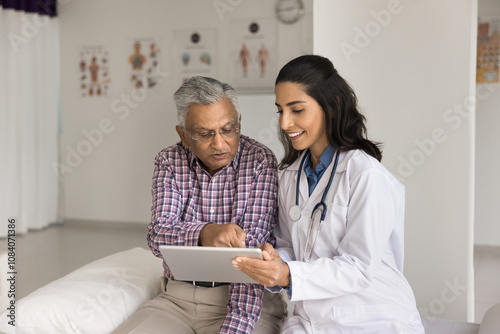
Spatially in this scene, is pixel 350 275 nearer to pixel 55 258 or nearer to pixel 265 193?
pixel 265 193

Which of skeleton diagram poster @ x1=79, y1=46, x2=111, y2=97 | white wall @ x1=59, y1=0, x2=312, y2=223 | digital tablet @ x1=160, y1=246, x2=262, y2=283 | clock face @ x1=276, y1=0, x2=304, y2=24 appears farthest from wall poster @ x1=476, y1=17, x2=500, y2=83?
digital tablet @ x1=160, y1=246, x2=262, y2=283

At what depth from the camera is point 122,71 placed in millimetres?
6043

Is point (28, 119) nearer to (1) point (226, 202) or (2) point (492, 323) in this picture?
(1) point (226, 202)

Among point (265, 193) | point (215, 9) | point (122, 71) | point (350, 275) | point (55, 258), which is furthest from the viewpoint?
point (122, 71)

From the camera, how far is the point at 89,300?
216 cm

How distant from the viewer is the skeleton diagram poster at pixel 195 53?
5625 millimetres

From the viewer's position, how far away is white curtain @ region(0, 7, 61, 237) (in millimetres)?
5555

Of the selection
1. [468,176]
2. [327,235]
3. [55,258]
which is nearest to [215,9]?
[55,258]

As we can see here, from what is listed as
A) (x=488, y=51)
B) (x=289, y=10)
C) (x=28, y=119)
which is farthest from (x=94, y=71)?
(x=488, y=51)

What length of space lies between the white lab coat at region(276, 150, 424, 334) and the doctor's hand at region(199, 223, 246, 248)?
191mm

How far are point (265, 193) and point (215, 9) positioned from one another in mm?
3990

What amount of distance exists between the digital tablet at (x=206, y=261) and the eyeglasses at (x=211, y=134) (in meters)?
0.49

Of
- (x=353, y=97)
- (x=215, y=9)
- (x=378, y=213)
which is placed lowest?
(x=378, y=213)

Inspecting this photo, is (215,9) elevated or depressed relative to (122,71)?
elevated
